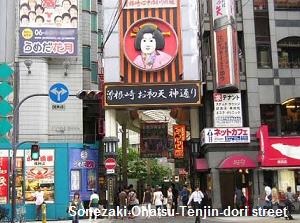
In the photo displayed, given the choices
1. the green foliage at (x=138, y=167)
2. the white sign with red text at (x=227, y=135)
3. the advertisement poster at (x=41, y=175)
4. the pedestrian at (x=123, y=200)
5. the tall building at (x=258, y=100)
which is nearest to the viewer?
the pedestrian at (x=123, y=200)

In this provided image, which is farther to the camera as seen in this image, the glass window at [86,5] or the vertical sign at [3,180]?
the glass window at [86,5]

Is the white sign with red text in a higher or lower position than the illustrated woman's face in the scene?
lower

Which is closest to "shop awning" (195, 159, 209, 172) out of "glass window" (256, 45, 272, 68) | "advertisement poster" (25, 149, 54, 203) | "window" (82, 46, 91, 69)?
"glass window" (256, 45, 272, 68)

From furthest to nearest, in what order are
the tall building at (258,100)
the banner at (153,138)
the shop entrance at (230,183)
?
the banner at (153,138) → the shop entrance at (230,183) → the tall building at (258,100)

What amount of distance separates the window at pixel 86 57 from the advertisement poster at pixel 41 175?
25.2ft

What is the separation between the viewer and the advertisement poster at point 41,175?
31094mm

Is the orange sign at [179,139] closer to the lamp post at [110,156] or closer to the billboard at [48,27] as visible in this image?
the lamp post at [110,156]

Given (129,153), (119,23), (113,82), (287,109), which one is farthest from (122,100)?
(129,153)

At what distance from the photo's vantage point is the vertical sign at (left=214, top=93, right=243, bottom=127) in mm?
31859

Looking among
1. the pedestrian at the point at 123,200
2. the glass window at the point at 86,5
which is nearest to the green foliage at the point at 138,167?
the glass window at the point at 86,5

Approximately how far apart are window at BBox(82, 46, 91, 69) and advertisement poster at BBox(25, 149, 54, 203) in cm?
768

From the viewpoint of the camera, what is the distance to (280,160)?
3041 cm

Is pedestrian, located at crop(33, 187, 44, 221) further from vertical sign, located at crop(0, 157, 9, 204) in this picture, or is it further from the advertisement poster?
vertical sign, located at crop(0, 157, 9, 204)

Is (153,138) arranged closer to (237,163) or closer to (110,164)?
(110,164)
